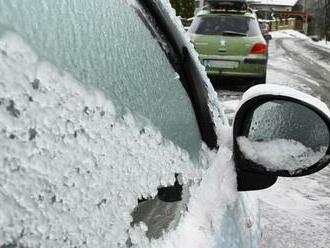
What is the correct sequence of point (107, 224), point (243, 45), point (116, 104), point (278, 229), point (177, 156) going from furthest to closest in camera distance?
point (243, 45), point (278, 229), point (177, 156), point (116, 104), point (107, 224)

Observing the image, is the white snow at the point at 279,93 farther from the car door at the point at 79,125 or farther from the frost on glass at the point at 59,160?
the frost on glass at the point at 59,160

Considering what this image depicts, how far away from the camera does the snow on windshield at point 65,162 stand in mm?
884

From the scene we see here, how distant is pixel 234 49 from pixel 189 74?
29.1ft

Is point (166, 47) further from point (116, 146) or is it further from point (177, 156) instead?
point (116, 146)

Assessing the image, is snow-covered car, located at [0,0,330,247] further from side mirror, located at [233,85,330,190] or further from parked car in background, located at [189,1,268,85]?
parked car in background, located at [189,1,268,85]

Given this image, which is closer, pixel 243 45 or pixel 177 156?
pixel 177 156

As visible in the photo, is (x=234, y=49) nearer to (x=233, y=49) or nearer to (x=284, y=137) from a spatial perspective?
(x=233, y=49)

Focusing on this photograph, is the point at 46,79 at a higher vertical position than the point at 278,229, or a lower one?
higher

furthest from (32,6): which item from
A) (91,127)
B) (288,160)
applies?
(288,160)

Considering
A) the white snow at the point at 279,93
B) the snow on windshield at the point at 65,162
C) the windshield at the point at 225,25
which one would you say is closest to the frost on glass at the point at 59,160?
the snow on windshield at the point at 65,162

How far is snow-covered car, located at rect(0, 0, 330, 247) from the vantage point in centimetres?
92

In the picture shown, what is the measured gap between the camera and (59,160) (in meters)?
0.97

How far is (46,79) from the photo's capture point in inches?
38.5

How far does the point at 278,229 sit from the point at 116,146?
289 centimetres
